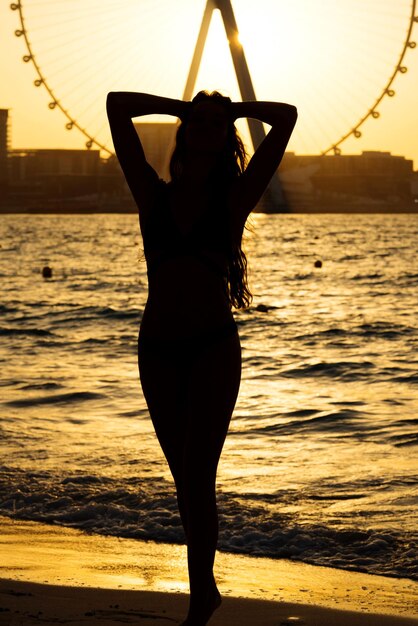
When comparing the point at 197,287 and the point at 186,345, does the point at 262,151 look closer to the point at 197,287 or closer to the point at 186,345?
the point at 197,287

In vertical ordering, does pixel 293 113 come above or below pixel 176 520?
above

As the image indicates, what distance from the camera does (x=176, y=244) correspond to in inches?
133

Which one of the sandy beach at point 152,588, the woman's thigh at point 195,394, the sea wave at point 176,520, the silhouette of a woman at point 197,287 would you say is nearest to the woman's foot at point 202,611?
the silhouette of a woman at point 197,287

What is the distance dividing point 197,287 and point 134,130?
51cm

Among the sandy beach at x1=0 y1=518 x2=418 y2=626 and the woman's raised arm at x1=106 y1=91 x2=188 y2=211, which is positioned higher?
Answer: the woman's raised arm at x1=106 y1=91 x2=188 y2=211

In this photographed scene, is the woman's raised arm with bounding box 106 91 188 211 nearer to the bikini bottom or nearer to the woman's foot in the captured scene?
the bikini bottom

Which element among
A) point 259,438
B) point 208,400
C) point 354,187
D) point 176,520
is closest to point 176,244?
point 208,400

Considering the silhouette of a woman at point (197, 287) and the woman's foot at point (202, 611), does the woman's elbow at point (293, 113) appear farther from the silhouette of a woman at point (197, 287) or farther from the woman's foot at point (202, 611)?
the woman's foot at point (202, 611)

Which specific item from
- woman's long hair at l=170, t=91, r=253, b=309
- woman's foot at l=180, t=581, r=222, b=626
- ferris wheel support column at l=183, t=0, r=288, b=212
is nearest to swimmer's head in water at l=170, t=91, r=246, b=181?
woman's long hair at l=170, t=91, r=253, b=309

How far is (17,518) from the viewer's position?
6.59 metres

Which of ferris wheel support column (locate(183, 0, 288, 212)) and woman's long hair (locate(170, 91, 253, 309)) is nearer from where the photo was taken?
woman's long hair (locate(170, 91, 253, 309))

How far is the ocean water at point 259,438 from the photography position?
637 cm

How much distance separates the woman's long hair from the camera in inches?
135

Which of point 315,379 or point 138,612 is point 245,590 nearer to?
point 138,612
